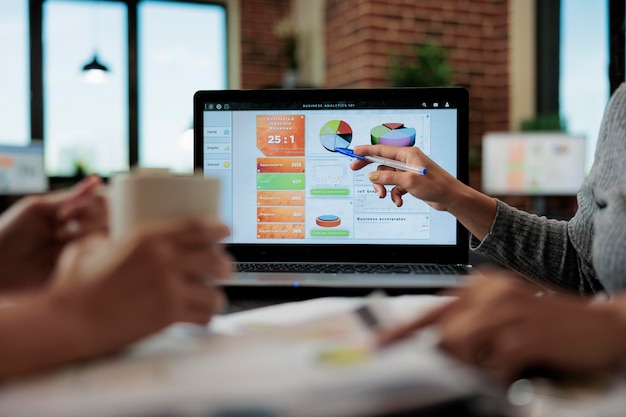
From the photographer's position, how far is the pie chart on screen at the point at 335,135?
1172 millimetres

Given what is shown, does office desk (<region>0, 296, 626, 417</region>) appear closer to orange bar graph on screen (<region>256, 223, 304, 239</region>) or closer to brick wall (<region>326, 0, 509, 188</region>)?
orange bar graph on screen (<region>256, 223, 304, 239</region>)

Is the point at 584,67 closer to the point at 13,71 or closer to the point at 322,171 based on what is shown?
the point at 322,171

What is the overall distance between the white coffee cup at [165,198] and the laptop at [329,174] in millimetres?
688

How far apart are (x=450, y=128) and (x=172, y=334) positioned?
82cm

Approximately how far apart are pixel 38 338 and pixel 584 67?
4.03 m

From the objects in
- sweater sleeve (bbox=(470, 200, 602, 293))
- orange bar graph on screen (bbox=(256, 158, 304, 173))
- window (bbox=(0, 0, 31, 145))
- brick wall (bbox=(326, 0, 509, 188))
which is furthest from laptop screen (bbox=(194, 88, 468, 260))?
window (bbox=(0, 0, 31, 145))

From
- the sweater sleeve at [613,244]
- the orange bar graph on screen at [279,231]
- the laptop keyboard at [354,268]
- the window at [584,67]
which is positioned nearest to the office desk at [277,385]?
the sweater sleeve at [613,244]

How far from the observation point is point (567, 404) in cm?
34

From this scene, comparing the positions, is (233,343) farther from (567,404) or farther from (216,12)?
(216,12)

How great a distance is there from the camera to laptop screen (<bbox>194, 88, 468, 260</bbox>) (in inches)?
45.8

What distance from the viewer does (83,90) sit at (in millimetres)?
5055

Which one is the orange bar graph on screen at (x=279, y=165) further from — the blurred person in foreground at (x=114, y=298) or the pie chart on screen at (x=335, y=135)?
the blurred person in foreground at (x=114, y=298)

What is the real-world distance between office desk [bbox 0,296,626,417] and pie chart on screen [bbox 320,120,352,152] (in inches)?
31.6

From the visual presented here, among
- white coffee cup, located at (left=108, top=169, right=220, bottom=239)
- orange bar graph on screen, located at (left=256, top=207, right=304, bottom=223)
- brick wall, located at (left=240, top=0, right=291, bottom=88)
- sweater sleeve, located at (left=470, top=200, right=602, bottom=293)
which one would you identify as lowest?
sweater sleeve, located at (left=470, top=200, right=602, bottom=293)
